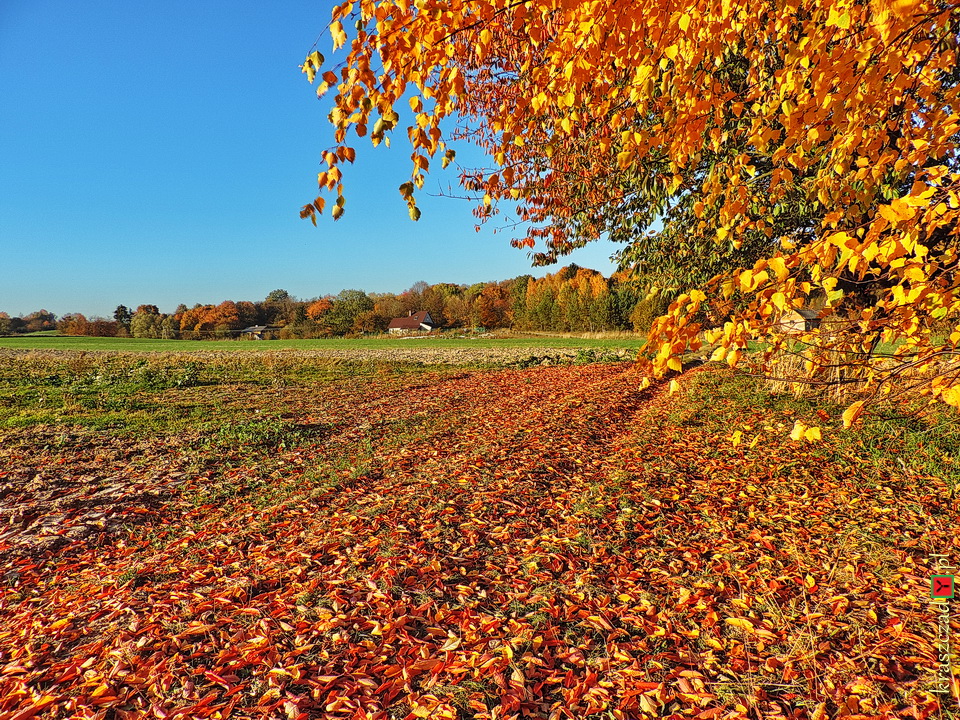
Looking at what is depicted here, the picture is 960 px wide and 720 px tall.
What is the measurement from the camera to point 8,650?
2992 mm

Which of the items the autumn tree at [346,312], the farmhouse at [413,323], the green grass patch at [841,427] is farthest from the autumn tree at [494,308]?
the green grass patch at [841,427]

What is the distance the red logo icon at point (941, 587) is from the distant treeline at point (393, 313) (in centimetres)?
4824

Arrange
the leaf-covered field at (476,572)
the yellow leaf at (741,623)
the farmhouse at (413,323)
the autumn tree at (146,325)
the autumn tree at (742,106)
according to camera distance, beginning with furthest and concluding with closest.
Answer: the farmhouse at (413,323)
the autumn tree at (146,325)
the yellow leaf at (741,623)
the leaf-covered field at (476,572)
the autumn tree at (742,106)

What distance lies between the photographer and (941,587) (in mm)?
3232

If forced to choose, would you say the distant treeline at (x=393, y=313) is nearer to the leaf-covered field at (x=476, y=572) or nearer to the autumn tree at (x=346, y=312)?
the autumn tree at (x=346, y=312)

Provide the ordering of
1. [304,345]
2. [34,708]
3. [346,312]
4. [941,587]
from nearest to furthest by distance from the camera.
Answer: [34,708]
[941,587]
[304,345]
[346,312]

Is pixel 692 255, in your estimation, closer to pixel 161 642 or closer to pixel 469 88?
pixel 469 88

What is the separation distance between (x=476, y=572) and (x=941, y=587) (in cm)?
319

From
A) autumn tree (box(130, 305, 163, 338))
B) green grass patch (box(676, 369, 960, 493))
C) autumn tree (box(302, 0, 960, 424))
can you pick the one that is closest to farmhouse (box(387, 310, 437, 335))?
autumn tree (box(130, 305, 163, 338))

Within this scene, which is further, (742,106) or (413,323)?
(413,323)

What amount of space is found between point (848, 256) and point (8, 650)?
521cm

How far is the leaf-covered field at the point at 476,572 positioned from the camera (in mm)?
2650

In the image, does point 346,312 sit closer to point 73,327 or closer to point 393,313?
point 393,313

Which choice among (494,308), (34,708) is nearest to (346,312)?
(494,308)
